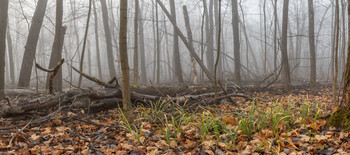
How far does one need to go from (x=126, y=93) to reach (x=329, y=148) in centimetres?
268

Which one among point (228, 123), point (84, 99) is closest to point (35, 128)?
point (84, 99)

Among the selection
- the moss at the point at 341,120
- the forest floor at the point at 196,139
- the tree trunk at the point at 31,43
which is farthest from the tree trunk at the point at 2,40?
the moss at the point at 341,120

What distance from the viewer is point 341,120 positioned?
282cm

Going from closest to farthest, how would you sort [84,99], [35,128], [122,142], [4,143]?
[4,143], [122,142], [35,128], [84,99]

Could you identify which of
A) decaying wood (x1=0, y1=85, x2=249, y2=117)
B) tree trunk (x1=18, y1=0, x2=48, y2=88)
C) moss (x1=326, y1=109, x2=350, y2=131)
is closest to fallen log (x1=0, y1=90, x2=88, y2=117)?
decaying wood (x1=0, y1=85, x2=249, y2=117)

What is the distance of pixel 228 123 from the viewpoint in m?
3.58

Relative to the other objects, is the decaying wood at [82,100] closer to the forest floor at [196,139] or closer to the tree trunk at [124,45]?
the forest floor at [196,139]

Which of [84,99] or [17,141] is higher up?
[84,99]

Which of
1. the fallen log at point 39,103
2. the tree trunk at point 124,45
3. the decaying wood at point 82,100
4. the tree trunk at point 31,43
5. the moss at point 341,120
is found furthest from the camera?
the tree trunk at point 31,43

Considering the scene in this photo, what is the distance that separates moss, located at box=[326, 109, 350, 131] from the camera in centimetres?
273

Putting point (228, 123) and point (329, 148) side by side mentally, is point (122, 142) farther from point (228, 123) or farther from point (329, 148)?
point (329, 148)

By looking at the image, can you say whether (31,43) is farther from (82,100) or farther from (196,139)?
(196,139)

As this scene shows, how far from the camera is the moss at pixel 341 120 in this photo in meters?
2.73

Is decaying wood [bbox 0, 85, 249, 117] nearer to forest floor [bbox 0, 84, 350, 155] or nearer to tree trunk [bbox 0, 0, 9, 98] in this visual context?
forest floor [bbox 0, 84, 350, 155]
